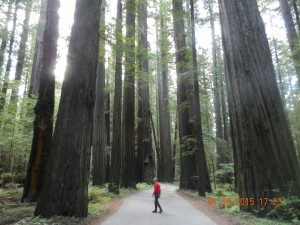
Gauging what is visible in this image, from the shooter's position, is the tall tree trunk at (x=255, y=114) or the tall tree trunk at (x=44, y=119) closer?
the tall tree trunk at (x=255, y=114)

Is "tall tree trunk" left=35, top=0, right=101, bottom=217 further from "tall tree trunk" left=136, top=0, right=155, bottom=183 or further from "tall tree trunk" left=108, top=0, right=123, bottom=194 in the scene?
"tall tree trunk" left=136, top=0, right=155, bottom=183

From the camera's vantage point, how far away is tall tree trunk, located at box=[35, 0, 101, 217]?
646cm

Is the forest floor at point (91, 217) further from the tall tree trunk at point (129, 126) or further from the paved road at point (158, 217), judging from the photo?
the tall tree trunk at point (129, 126)

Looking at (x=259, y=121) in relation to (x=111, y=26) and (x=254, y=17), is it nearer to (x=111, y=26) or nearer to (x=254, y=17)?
(x=254, y=17)

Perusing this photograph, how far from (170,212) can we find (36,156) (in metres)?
4.98

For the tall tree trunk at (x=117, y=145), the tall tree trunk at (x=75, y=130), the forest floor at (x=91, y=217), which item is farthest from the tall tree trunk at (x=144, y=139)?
the tall tree trunk at (x=75, y=130)

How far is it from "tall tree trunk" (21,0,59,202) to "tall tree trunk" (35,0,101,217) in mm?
1519

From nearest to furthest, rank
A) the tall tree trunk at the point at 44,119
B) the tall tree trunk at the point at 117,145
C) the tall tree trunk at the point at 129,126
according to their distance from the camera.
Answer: the tall tree trunk at the point at 44,119, the tall tree trunk at the point at 117,145, the tall tree trunk at the point at 129,126

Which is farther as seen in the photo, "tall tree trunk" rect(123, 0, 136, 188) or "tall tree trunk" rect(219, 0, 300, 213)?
"tall tree trunk" rect(123, 0, 136, 188)

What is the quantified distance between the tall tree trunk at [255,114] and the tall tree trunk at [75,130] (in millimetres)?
4522

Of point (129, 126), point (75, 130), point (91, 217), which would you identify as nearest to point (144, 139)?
point (129, 126)

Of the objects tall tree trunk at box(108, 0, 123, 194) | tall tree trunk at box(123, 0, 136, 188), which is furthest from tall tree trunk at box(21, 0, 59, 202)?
tall tree trunk at box(123, 0, 136, 188)

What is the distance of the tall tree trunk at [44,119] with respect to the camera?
800cm

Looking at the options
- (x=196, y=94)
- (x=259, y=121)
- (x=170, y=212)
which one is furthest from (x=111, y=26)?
(x=170, y=212)
